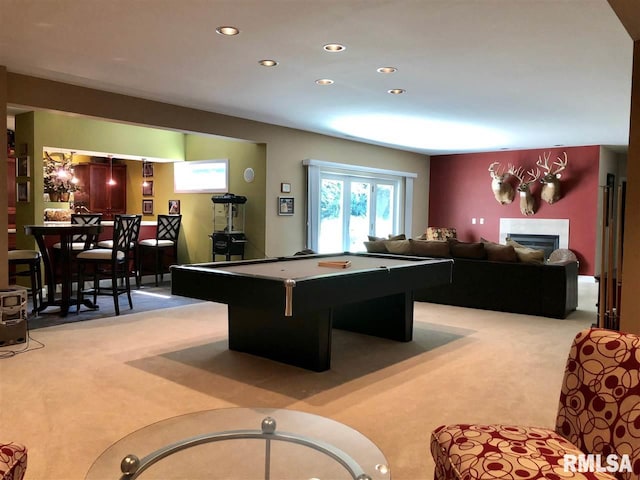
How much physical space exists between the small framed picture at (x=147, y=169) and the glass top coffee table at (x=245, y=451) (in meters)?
7.72

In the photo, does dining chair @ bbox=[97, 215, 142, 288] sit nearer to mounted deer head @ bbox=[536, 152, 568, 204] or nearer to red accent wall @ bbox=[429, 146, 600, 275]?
red accent wall @ bbox=[429, 146, 600, 275]

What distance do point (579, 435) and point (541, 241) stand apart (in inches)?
343

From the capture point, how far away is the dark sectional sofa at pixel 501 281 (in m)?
5.88

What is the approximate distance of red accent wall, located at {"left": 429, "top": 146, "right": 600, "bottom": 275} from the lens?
9.37 metres

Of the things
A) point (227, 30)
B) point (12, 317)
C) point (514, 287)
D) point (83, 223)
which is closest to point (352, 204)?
point (514, 287)

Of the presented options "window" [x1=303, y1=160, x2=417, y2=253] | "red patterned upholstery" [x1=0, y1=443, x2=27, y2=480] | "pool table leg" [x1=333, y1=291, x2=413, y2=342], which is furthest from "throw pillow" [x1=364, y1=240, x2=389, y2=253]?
"red patterned upholstery" [x1=0, y1=443, x2=27, y2=480]

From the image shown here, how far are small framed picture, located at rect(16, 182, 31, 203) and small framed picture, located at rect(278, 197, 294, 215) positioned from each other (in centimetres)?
342

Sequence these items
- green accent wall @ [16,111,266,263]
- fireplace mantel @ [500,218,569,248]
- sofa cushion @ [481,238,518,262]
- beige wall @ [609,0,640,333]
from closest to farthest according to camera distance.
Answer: beige wall @ [609,0,640,333], sofa cushion @ [481,238,518,262], green accent wall @ [16,111,266,263], fireplace mantel @ [500,218,569,248]

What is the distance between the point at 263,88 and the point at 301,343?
2854 millimetres

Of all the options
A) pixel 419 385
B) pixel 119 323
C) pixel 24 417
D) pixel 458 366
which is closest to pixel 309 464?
pixel 419 385

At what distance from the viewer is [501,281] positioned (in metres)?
6.16

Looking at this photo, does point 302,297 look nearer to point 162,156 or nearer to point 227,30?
point 227,30

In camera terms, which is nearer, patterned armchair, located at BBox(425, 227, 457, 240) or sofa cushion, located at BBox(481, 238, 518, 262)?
sofa cushion, located at BBox(481, 238, 518, 262)

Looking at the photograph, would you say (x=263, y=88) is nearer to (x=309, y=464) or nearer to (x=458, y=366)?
(x=458, y=366)
